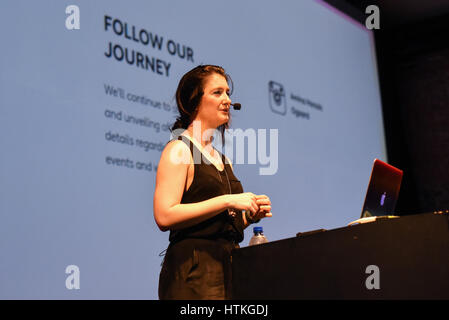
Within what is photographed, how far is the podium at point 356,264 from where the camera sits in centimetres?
131

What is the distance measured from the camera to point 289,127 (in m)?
3.79

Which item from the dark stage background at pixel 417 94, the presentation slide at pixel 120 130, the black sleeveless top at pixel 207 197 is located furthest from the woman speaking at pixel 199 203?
the dark stage background at pixel 417 94

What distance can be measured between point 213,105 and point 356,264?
628mm

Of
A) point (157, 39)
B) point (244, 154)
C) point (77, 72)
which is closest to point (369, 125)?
point (244, 154)

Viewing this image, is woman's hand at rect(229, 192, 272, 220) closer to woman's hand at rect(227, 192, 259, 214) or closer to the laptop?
woman's hand at rect(227, 192, 259, 214)

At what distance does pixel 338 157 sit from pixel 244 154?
1229mm

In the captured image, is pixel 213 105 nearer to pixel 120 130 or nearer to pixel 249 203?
pixel 249 203

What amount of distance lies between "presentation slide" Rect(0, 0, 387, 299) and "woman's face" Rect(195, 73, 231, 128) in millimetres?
902

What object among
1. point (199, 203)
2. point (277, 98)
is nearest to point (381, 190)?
point (199, 203)

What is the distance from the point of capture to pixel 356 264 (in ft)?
4.58

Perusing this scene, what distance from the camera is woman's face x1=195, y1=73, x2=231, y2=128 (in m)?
1.71

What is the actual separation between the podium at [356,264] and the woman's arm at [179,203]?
0.50ft
